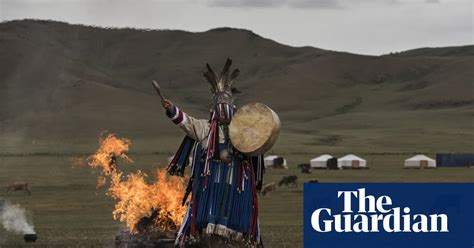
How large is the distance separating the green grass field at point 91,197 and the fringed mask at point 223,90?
851 cm

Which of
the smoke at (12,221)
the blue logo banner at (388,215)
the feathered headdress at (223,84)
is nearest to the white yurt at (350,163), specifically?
the smoke at (12,221)

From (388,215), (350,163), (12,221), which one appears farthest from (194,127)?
(350,163)

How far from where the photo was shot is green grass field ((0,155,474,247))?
27.7m

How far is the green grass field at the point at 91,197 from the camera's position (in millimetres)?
27673

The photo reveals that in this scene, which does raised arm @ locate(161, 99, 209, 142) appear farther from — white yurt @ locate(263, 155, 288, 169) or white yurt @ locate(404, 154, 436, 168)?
white yurt @ locate(404, 154, 436, 168)

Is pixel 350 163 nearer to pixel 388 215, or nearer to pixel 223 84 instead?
pixel 223 84

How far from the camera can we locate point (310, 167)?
270ft

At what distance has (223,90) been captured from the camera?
14.4 meters

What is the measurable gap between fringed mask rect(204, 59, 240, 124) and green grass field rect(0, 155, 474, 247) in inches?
335

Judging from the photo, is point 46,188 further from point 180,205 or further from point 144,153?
point 144,153

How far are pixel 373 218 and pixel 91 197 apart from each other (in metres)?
38.1

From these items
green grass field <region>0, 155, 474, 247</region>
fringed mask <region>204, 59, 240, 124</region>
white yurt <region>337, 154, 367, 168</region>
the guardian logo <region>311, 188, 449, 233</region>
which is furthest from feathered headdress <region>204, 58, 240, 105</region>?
white yurt <region>337, 154, 367, 168</region>

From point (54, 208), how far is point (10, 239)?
18544mm

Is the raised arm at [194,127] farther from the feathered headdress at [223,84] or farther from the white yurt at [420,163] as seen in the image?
the white yurt at [420,163]
